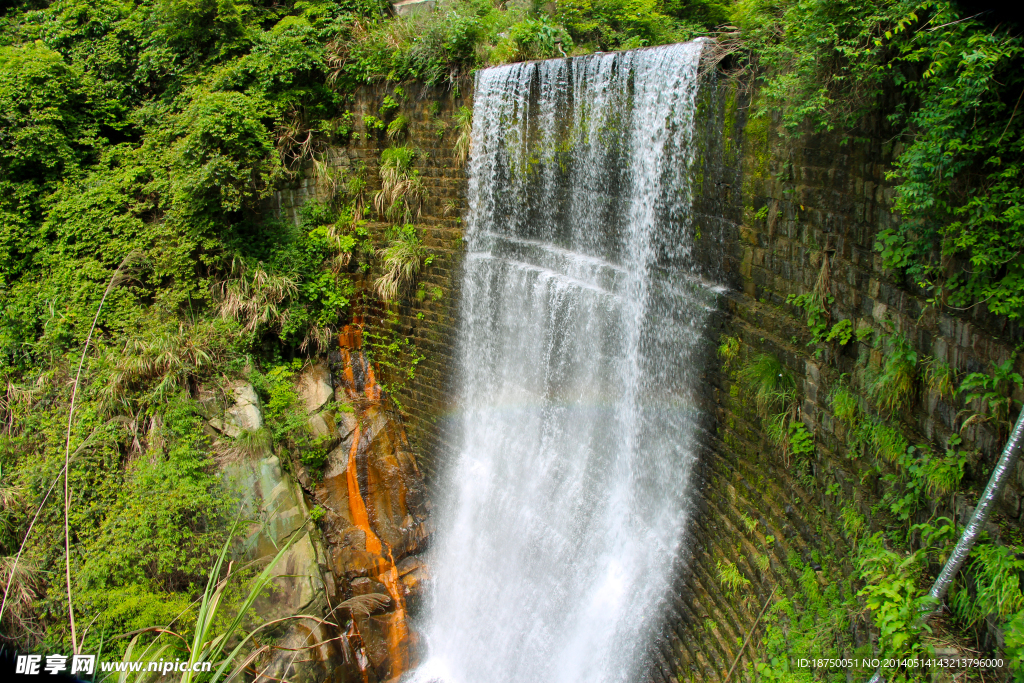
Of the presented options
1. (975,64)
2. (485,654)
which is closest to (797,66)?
(975,64)

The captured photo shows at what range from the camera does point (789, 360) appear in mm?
3828

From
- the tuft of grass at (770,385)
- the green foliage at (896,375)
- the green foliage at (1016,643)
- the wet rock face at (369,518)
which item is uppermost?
the green foliage at (896,375)

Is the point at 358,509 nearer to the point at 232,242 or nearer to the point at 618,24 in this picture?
the point at 232,242

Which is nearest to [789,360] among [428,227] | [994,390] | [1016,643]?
[994,390]

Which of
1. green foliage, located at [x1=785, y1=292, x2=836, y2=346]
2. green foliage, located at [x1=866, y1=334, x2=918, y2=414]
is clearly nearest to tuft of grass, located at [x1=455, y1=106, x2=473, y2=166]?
green foliage, located at [x1=785, y1=292, x2=836, y2=346]

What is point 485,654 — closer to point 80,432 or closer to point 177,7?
point 80,432

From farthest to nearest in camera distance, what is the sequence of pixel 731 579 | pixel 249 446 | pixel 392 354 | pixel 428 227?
pixel 392 354, pixel 428 227, pixel 249 446, pixel 731 579

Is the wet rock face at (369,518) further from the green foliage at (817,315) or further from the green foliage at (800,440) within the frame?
the green foliage at (817,315)

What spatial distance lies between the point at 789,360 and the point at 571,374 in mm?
2173

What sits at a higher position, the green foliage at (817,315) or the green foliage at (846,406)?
the green foliage at (817,315)

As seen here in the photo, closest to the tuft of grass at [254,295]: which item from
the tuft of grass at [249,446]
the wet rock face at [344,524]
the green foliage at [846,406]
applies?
the wet rock face at [344,524]

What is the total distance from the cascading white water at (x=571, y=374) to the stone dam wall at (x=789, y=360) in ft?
0.78

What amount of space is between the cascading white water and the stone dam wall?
239 mm

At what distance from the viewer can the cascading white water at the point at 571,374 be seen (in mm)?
4695
